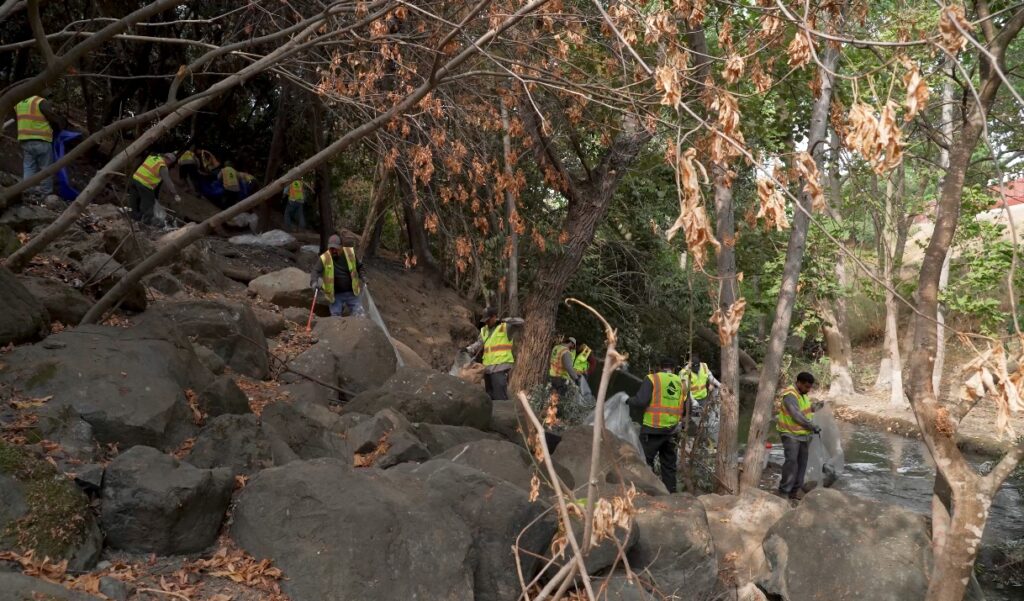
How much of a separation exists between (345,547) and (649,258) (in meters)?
12.3

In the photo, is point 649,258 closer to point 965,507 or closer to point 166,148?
point 166,148

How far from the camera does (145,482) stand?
5.16 metres

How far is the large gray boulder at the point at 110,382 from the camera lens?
6.12 meters

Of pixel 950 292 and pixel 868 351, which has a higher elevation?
pixel 950 292

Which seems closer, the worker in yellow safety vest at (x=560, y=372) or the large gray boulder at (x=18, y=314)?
the large gray boulder at (x=18, y=314)

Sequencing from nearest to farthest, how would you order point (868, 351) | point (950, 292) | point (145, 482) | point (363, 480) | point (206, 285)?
1. point (145, 482)
2. point (363, 480)
3. point (206, 285)
4. point (950, 292)
5. point (868, 351)

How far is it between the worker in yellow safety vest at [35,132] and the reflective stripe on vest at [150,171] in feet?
4.69

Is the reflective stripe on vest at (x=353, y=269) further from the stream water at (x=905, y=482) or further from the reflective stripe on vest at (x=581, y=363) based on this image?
the stream water at (x=905, y=482)

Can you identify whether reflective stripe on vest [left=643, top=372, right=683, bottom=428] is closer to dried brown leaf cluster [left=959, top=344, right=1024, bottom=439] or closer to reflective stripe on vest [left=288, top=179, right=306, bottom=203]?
dried brown leaf cluster [left=959, top=344, right=1024, bottom=439]

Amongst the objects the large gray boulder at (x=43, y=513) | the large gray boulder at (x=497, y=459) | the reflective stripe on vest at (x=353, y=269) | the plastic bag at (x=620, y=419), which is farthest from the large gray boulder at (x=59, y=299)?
the plastic bag at (x=620, y=419)

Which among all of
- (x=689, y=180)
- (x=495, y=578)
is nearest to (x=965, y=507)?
(x=495, y=578)

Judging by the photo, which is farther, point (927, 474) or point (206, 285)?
point (927, 474)

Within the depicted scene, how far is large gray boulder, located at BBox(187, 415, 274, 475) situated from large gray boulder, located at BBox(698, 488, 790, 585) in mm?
3807

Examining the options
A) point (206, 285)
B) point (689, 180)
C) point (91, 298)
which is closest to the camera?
point (689, 180)
